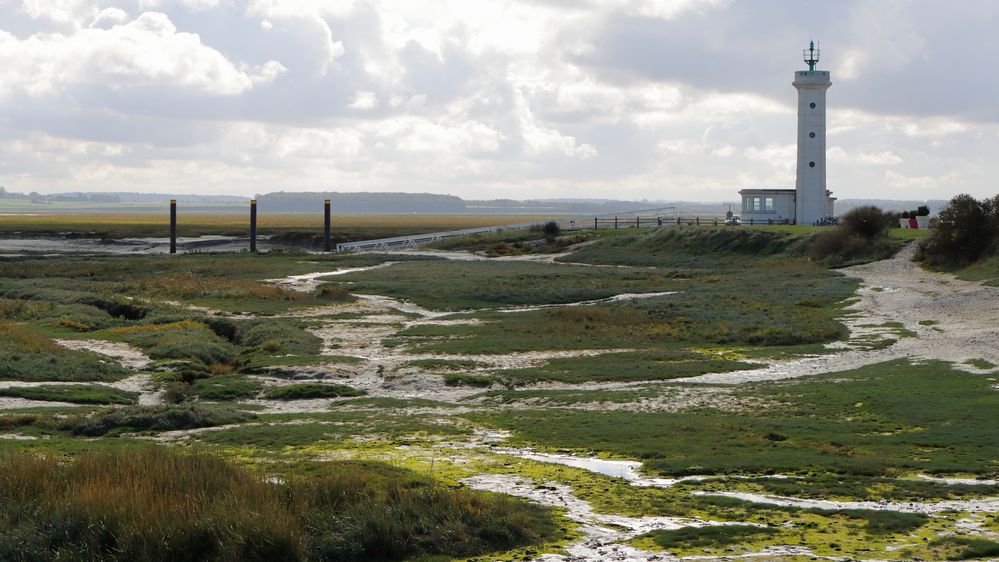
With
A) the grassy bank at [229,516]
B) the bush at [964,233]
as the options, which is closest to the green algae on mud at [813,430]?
the grassy bank at [229,516]

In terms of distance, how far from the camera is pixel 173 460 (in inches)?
562

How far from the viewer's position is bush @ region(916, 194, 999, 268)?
Result: 51656 mm

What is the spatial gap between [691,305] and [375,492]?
30542mm

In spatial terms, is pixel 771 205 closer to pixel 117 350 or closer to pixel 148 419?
pixel 117 350

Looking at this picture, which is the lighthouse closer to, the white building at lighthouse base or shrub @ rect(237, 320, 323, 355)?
the white building at lighthouse base

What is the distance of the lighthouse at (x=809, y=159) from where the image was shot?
250ft

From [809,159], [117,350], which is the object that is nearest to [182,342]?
[117,350]

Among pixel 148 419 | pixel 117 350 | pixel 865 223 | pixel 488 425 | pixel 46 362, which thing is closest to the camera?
pixel 148 419

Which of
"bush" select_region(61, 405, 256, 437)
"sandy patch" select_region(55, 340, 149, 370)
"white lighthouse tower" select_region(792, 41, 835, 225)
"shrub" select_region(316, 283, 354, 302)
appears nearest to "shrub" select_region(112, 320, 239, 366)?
"sandy patch" select_region(55, 340, 149, 370)

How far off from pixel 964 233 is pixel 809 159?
24823 millimetres

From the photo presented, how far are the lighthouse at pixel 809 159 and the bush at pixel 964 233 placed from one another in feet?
73.4

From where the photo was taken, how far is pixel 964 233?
52.5 metres

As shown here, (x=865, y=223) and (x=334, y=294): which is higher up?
(x=865, y=223)

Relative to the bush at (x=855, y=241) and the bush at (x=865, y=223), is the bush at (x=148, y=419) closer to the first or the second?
the bush at (x=855, y=241)
